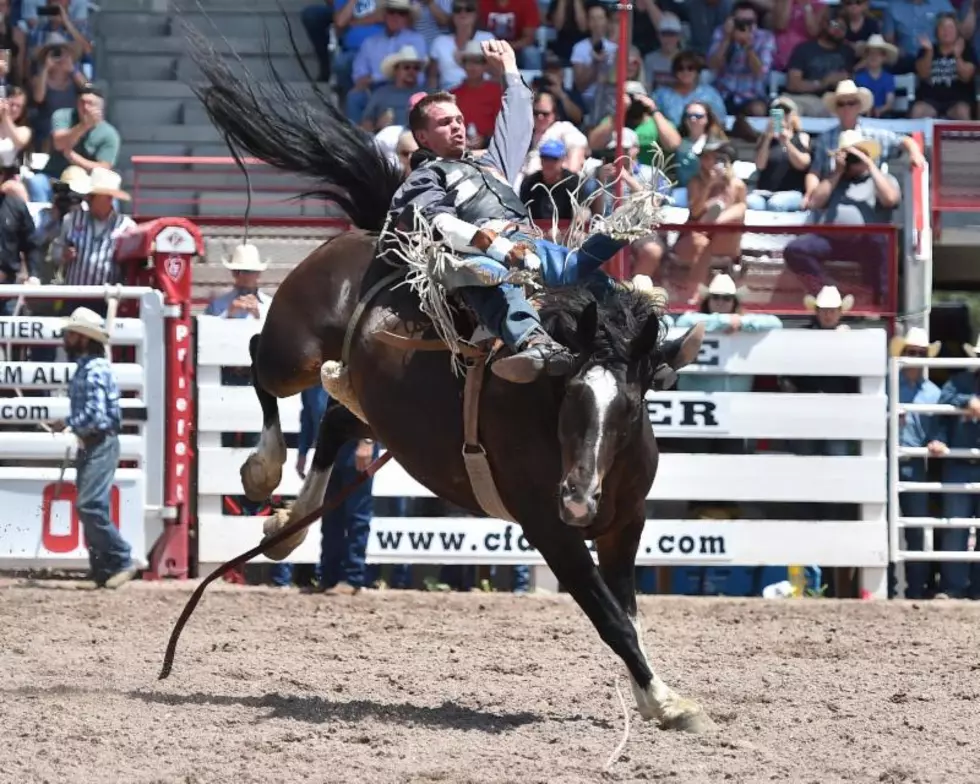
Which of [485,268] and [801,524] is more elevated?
[485,268]

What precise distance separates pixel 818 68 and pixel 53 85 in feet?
19.1

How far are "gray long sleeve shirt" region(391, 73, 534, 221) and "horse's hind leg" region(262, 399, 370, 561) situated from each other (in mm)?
1072

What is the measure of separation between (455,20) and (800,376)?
4289 millimetres

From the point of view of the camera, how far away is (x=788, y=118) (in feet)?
37.6

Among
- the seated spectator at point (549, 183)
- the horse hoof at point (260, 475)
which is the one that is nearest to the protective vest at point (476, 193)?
the horse hoof at point (260, 475)

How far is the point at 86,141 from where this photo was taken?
451 inches

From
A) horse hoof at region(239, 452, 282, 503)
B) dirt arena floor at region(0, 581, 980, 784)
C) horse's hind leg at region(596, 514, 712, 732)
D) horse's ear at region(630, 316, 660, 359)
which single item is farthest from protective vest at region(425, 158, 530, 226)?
dirt arena floor at region(0, 581, 980, 784)

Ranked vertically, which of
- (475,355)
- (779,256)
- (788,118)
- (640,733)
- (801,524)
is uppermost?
(788,118)

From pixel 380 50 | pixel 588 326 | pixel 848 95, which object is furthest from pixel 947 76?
pixel 588 326

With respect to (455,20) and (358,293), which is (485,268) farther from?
(455,20)

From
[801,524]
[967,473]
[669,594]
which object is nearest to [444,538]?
[669,594]

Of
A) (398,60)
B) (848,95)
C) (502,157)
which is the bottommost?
(502,157)

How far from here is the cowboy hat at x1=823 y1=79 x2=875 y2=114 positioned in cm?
A: 1123

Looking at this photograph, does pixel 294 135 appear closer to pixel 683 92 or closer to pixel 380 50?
pixel 380 50
